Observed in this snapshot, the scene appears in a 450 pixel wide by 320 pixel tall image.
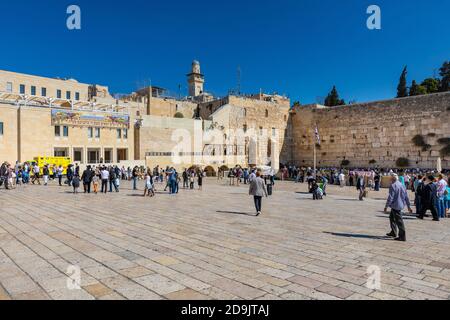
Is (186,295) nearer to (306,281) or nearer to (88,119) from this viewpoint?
(306,281)

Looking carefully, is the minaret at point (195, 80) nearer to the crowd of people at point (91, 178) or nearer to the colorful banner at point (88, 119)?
the colorful banner at point (88, 119)

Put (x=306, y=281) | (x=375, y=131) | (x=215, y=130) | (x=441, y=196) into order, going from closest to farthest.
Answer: (x=306, y=281) → (x=441, y=196) → (x=375, y=131) → (x=215, y=130)

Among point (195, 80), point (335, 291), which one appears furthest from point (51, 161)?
point (195, 80)

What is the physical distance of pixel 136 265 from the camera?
4375 mm

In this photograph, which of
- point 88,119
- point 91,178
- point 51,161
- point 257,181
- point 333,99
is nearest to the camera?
point 257,181

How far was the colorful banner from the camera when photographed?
25.0 metres

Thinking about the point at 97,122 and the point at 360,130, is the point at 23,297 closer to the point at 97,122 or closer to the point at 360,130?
the point at 97,122

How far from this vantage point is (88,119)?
2669 cm

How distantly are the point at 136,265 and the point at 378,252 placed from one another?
150 inches

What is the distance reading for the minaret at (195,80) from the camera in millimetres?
58250

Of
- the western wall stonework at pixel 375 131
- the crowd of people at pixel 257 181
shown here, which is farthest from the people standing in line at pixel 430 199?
the western wall stonework at pixel 375 131

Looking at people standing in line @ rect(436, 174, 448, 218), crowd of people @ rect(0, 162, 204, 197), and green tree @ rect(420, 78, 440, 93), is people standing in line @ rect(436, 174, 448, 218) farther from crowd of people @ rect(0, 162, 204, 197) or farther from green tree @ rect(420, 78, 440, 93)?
green tree @ rect(420, 78, 440, 93)

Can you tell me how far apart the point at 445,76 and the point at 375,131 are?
17.5 meters
